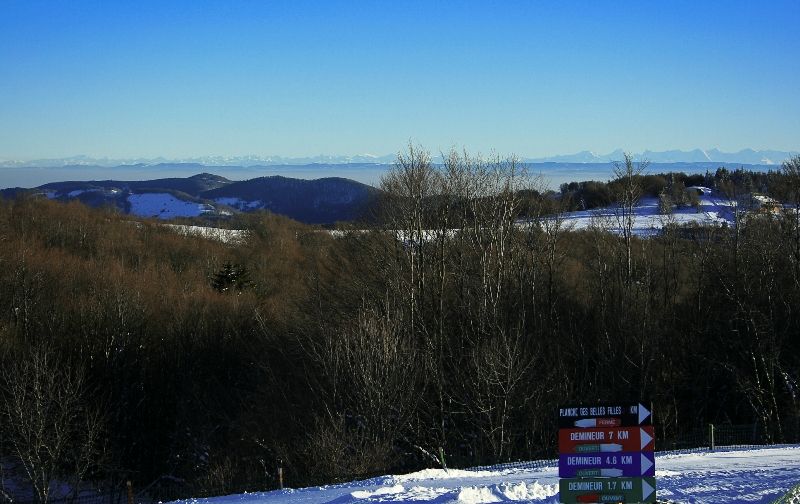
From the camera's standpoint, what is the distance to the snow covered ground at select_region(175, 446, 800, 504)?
45.8 feet

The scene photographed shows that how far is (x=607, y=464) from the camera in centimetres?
1057

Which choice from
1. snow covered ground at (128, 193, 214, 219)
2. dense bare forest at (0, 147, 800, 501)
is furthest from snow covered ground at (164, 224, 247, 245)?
snow covered ground at (128, 193, 214, 219)

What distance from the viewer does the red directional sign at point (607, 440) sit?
10453mm

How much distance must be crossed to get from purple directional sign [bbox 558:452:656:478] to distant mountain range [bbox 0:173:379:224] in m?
123

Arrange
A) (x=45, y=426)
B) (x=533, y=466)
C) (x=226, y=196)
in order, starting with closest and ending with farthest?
1. (x=533, y=466)
2. (x=45, y=426)
3. (x=226, y=196)

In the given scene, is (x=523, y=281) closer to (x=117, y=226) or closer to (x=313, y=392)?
(x=313, y=392)

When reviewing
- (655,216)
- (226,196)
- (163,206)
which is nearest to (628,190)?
(655,216)

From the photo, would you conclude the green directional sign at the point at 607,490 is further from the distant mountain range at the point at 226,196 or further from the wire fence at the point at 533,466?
the distant mountain range at the point at 226,196

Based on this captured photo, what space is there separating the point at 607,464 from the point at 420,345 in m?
27.7

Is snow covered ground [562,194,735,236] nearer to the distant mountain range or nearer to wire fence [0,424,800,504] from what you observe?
wire fence [0,424,800,504]

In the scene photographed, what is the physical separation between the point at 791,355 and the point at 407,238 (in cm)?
1906

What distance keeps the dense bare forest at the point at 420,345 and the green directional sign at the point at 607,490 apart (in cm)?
1723

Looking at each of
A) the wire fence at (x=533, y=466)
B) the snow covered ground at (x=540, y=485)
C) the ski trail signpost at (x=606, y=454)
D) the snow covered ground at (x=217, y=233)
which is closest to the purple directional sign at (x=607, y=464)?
the ski trail signpost at (x=606, y=454)

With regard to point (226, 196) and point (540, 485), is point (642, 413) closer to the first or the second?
point (540, 485)
